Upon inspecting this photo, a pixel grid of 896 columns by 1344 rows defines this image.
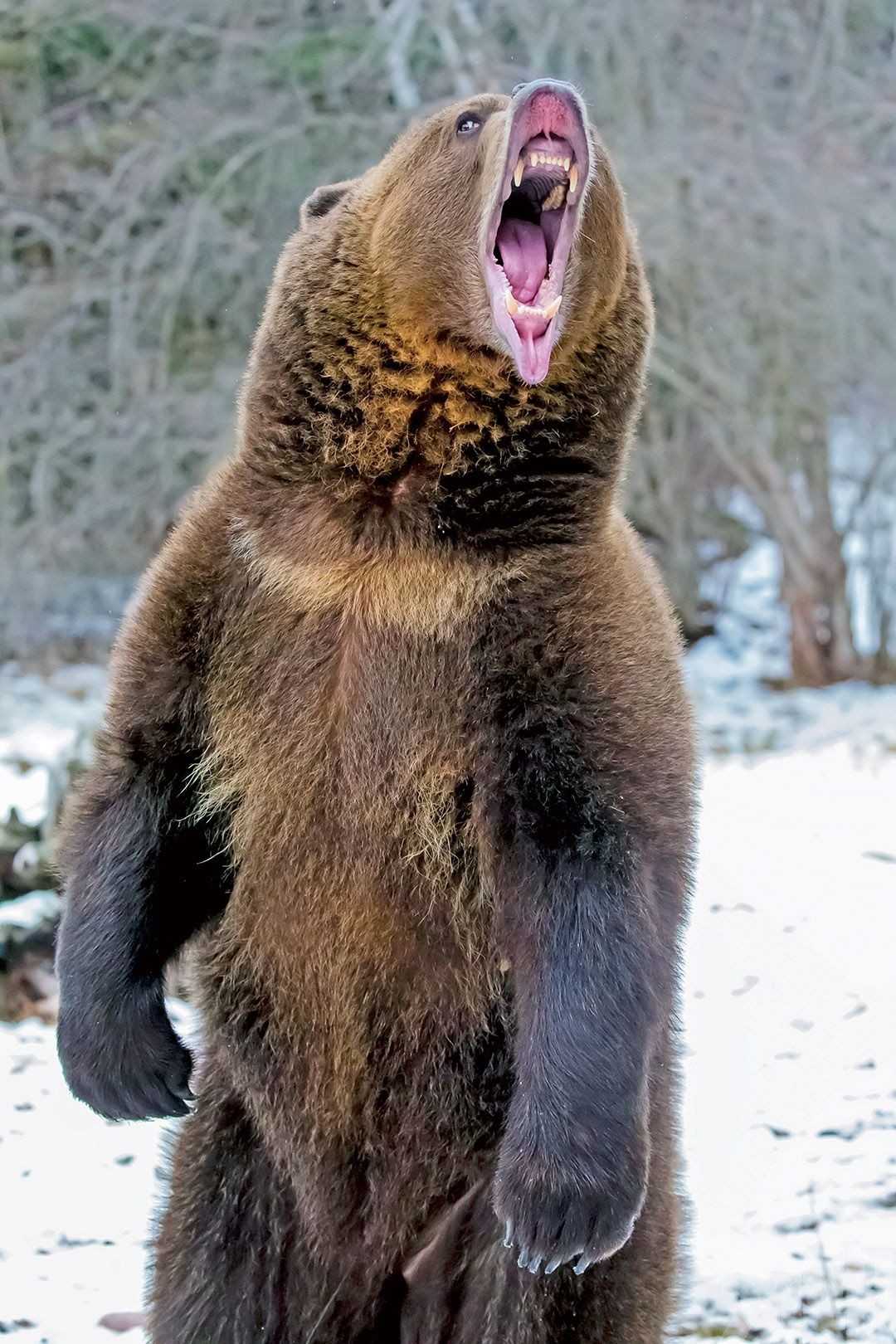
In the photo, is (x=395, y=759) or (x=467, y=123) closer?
(x=395, y=759)

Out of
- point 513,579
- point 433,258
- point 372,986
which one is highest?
point 433,258

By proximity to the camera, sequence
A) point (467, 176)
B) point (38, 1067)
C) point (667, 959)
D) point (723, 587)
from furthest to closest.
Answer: point (723, 587), point (38, 1067), point (467, 176), point (667, 959)

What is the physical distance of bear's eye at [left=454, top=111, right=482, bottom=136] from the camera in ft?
10.00

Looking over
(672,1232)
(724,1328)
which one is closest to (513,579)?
(672,1232)

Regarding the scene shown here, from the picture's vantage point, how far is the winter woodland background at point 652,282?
26.3 feet

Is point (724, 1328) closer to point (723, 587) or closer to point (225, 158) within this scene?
point (225, 158)

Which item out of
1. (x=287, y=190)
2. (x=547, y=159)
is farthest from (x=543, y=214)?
(x=287, y=190)

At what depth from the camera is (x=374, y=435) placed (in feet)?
9.31

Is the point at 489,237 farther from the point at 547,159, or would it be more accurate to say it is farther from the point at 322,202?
the point at 322,202

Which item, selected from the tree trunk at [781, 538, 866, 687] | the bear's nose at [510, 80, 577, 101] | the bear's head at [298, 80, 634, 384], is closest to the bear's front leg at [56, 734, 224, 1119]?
the bear's head at [298, 80, 634, 384]

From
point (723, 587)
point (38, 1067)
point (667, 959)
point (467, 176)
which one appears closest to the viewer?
point (667, 959)

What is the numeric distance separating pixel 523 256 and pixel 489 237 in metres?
0.14

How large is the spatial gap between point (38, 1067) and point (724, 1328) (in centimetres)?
244

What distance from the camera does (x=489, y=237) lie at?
288 cm
